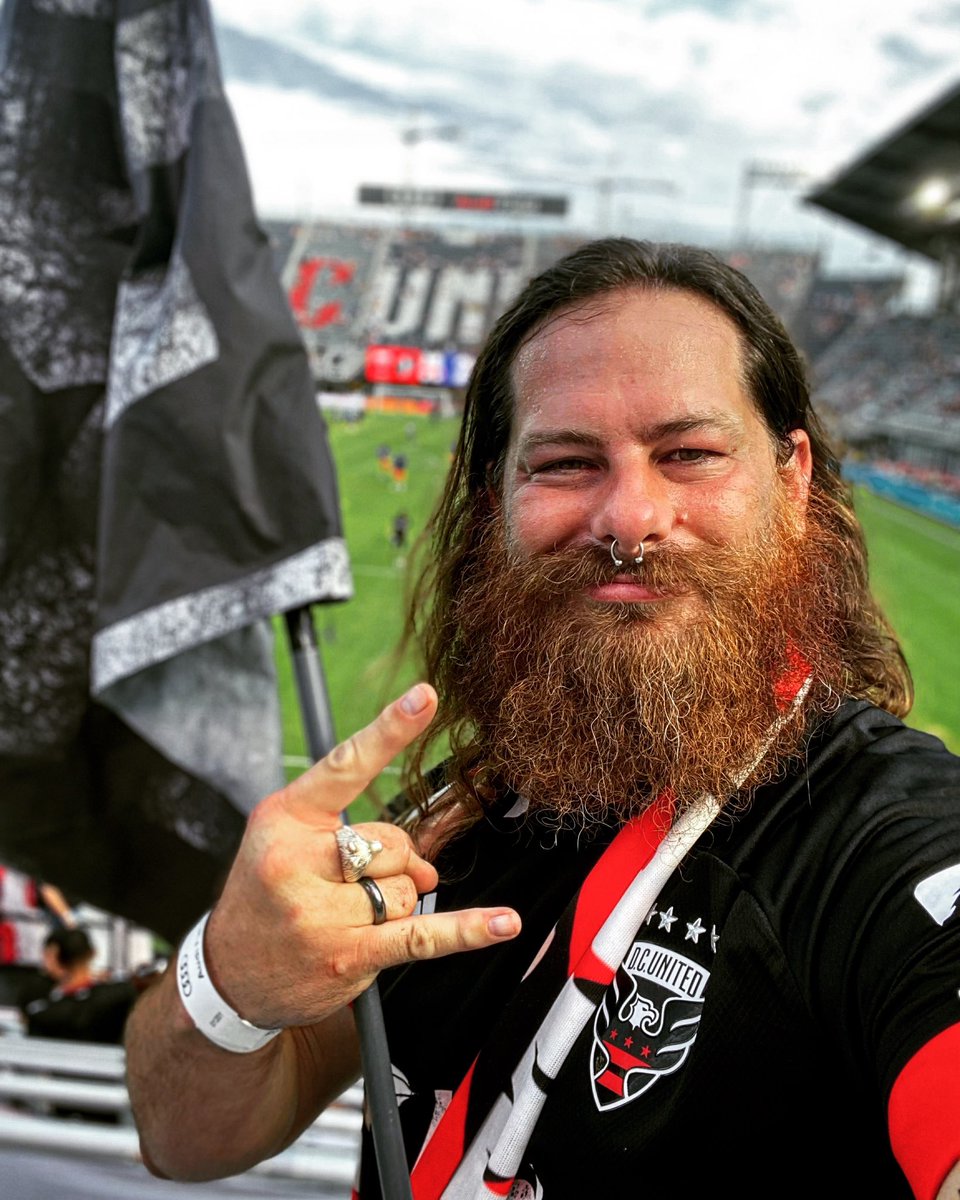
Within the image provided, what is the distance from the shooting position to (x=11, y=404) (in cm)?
222

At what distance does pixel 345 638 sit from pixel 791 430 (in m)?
13.0

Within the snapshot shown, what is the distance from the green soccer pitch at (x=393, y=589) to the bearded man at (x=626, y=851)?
653 centimetres

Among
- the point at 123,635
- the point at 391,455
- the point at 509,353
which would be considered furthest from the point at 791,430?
the point at 391,455

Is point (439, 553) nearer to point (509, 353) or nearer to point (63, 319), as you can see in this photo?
point (509, 353)

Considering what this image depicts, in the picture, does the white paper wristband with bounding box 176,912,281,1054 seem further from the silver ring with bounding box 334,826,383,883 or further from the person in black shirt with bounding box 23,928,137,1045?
the person in black shirt with bounding box 23,928,137,1045

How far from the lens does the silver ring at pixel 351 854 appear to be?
1022 millimetres

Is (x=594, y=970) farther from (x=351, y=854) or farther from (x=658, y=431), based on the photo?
(x=658, y=431)

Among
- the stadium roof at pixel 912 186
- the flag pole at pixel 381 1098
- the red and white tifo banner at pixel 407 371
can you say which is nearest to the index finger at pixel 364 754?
the flag pole at pixel 381 1098

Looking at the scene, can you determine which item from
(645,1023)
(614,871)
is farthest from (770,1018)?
(614,871)

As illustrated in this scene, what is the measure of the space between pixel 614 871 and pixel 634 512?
19.9 inches

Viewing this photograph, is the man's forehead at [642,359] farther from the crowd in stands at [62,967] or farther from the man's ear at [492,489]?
the crowd in stands at [62,967]

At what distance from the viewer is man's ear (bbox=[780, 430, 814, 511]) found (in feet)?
5.18

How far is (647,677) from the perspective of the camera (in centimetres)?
136

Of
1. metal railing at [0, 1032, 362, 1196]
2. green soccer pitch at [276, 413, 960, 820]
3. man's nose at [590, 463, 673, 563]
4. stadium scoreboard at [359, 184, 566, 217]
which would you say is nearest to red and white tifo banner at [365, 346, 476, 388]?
green soccer pitch at [276, 413, 960, 820]
